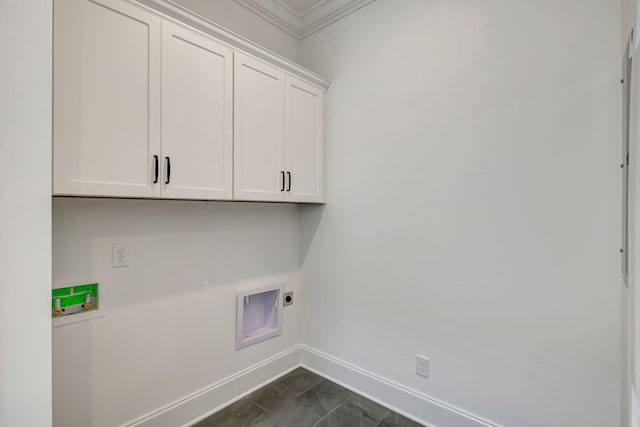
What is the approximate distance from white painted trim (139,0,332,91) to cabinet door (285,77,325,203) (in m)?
0.07

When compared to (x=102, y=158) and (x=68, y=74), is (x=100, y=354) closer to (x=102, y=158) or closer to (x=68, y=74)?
(x=102, y=158)

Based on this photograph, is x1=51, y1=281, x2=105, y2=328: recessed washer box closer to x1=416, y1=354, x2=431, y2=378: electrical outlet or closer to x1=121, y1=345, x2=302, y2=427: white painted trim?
x1=121, y1=345, x2=302, y2=427: white painted trim

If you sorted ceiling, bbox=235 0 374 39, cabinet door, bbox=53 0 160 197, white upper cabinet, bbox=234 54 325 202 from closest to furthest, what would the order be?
1. cabinet door, bbox=53 0 160 197
2. white upper cabinet, bbox=234 54 325 202
3. ceiling, bbox=235 0 374 39

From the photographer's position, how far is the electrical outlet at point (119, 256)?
1.58 m

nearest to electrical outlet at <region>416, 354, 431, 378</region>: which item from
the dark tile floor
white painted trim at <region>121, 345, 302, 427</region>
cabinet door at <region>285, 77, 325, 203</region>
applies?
the dark tile floor

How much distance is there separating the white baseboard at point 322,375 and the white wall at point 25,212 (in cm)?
109

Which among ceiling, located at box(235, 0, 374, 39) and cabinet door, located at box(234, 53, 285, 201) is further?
ceiling, located at box(235, 0, 374, 39)

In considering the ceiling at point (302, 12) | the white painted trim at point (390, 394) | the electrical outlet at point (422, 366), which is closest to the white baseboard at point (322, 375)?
the white painted trim at point (390, 394)

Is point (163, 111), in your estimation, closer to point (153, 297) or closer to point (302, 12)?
point (153, 297)

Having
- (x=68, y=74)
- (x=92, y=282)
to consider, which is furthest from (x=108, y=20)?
(x=92, y=282)

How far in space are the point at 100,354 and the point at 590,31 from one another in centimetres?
286

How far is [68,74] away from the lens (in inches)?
48.3

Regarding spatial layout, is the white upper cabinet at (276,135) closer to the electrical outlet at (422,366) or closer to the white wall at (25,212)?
the white wall at (25,212)

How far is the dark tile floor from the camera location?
6.11ft
